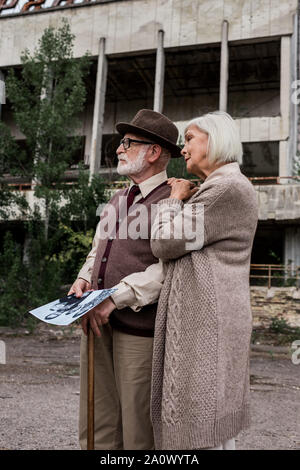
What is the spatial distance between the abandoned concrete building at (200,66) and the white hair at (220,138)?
48.6 ft

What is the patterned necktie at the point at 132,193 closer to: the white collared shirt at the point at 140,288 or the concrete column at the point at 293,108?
the white collared shirt at the point at 140,288

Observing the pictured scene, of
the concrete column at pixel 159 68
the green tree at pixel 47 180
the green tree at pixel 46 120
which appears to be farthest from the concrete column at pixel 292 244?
the green tree at pixel 46 120

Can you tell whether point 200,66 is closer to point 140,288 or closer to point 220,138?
point 220,138

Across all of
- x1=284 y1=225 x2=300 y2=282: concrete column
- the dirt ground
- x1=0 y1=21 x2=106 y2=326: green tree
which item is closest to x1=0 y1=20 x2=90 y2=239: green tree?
x1=0 y1=21 x2=106 y2=326: green tree

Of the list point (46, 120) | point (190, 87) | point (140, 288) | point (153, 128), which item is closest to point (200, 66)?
point (190, 87)

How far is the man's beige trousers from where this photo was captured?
2281 millimetres

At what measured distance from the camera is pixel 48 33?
14.0 m

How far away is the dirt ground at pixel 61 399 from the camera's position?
12.8ft

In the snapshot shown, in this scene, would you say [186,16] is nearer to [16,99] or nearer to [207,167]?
[16,99]

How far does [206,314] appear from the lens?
200cm

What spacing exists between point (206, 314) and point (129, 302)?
431 mm

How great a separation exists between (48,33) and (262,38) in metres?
10.2

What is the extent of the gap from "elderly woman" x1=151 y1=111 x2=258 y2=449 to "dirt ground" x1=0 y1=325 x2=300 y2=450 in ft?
6.59
